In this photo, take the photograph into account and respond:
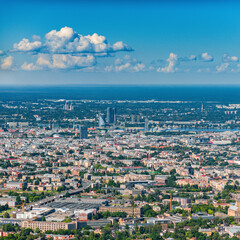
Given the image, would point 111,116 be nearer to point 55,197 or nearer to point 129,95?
point 55,197

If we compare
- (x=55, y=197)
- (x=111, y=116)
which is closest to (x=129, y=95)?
(x=111, y=116)

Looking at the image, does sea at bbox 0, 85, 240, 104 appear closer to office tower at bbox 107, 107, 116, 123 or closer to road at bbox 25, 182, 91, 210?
office tower at bbox 107, 107, 116, 123

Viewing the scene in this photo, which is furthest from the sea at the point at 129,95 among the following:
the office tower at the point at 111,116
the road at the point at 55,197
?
the road at the point at 55,197

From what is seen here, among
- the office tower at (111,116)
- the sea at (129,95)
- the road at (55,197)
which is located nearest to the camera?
the road at (55,197)

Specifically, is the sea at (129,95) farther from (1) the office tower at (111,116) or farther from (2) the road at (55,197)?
(2) the road at (55,197)

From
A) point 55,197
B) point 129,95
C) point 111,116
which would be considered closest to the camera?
point 55,197

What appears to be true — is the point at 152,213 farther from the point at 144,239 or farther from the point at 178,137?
the point at 178,137

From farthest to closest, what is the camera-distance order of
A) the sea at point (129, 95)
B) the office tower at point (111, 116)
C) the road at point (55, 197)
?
the sea at point (129, 95), the office tower at point (111, 116), the road at point (55, 197)

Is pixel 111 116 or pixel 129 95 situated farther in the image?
pixel 129 95

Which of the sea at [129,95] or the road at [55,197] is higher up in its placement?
the sea at [129,95]

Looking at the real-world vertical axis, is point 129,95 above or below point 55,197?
above

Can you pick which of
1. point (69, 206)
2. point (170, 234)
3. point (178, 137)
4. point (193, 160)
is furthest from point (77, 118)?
point (170, 234)
